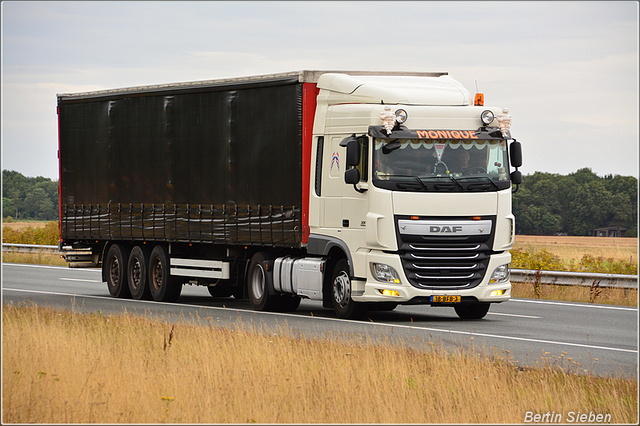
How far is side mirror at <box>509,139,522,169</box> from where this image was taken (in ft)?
52.2

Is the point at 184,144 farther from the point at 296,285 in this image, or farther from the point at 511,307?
the point at 511,307

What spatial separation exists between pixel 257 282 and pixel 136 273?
159 inches

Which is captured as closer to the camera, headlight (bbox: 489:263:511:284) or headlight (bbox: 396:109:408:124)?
headlight (bbox: 396:109:408:124)

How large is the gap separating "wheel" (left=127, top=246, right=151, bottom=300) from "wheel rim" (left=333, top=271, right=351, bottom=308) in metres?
5.84

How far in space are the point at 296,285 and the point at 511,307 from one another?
4696 mm

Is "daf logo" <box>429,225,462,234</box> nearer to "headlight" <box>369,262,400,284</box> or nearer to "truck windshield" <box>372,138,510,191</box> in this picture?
"truck windshield" <box>372,138,510,191</box>

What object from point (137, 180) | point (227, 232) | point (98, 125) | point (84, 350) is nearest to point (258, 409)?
point (84, 350)

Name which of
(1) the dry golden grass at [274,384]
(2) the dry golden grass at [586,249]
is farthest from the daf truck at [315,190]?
(2) the dry golden grass at [586,249]

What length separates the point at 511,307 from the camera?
19203 mm

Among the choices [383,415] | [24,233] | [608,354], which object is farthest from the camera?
[24,233]

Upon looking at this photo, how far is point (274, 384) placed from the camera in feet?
30.3

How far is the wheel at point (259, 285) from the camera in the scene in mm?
17828

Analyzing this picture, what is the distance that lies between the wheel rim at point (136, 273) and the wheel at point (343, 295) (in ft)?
20.1
